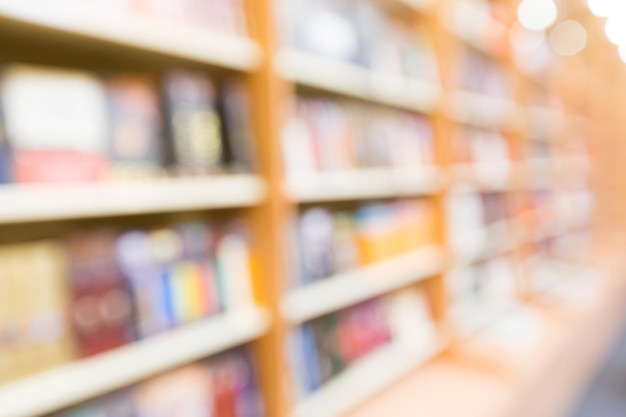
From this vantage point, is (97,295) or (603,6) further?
(603,6)

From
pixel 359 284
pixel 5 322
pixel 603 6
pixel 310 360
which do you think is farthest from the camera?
pixel 603 6

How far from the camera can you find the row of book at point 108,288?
0.89 meters

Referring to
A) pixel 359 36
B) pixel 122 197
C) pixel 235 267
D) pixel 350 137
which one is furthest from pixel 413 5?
pixel 122 197

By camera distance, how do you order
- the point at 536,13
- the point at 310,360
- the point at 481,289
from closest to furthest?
1. the point at 310,360
2. the point at 481,289
3. the point at 536,13

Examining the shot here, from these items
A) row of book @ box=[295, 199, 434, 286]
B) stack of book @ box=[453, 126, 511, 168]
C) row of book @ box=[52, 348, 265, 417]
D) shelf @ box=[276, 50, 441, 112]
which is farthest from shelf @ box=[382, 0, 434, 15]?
row of book @ box=[52, 348, 265, 417]

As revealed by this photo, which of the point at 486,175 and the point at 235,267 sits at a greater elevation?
the point at 486,175

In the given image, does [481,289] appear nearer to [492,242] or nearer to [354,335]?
[492,242]

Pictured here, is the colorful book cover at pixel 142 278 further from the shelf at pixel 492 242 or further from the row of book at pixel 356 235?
the shelf at pixel 492 242

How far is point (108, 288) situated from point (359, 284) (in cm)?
87

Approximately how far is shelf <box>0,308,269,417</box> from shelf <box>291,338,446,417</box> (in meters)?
0.30

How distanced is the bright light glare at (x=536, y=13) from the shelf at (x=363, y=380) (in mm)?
2014

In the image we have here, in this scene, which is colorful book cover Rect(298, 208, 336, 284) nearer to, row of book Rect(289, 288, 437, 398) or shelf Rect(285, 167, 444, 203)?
shelf Rect(285, 167, 444, 203)

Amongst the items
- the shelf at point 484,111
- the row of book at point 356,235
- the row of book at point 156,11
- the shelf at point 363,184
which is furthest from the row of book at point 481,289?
the row of book at point 156,11

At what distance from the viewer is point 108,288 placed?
102cm
